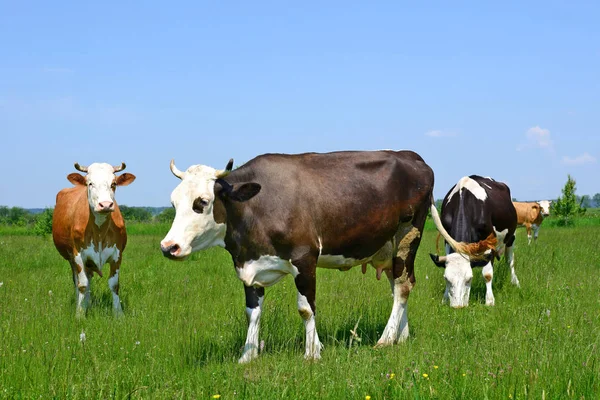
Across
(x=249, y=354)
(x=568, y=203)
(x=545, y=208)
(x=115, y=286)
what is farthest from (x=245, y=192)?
(x=568, y=203)

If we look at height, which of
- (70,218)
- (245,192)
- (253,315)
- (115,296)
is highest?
(245,192)

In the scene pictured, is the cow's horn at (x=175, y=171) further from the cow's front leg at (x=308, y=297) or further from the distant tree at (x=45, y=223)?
the distant tree at (x=45, y=223)

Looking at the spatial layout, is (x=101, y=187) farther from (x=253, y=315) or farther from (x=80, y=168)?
(x=253, y=315)

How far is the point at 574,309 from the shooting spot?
8312 millimetres

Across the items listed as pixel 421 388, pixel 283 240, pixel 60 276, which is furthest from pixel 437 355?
pixel 60 276

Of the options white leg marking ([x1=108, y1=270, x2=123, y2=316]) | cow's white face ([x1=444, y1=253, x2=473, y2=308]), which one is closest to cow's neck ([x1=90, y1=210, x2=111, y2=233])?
white leg marking ([x1=108, y1=270, x2=123, y2=316])

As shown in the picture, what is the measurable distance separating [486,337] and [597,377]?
95.5 inches

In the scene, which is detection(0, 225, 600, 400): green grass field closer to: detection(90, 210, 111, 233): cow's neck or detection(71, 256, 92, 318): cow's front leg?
detection(71, 256, 92, 318): cow's front leg

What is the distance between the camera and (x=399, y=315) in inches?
280

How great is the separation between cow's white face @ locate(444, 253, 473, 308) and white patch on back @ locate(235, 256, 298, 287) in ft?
13.1

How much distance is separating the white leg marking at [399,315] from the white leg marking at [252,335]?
1.62 metres

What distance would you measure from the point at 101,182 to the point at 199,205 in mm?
3390

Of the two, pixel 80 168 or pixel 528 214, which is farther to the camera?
pixel 528 214

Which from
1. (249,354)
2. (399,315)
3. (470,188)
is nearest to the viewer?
(249,354)
